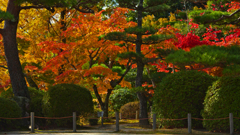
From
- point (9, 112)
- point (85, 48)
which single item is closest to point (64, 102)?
point (9, 112)

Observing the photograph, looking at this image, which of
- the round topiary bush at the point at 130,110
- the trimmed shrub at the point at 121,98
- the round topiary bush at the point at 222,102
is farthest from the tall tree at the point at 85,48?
the trimmed shrub at the point at 121,98

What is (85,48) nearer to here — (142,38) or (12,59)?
(142,38)

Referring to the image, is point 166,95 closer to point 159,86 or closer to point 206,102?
point 159,86

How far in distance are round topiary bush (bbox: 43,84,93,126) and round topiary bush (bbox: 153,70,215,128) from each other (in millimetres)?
3490

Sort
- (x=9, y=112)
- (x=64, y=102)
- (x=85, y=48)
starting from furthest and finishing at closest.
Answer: (x=85, y=48), (x=64, y=102), (x=9, y=112)

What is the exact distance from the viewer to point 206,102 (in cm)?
898

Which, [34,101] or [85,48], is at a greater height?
[85,48]

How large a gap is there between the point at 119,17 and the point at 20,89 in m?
6.42

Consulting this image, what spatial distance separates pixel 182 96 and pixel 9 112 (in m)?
7.07

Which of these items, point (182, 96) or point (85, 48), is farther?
point (85, 48)

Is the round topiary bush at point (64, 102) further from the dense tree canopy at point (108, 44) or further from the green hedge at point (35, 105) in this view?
the dense tree canopy at point (108, 44)

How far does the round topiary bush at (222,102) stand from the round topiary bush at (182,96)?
49cm

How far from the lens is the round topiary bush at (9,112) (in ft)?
34.6

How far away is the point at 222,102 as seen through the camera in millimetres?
8562
